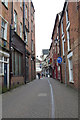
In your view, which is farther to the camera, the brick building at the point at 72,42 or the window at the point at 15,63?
the window at the point at 15,63

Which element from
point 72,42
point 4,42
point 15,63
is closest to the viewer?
point 4,42

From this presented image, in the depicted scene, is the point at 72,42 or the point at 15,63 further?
the point at 15,63

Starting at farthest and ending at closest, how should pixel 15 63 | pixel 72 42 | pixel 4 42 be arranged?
pixel 15 63
pixel 72 42
pixel 4 42

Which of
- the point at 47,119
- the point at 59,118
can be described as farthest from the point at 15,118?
the point at 59,118

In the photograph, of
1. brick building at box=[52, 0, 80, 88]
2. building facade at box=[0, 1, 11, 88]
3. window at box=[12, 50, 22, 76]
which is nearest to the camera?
brick building at box=[52, 0, 80, 88]

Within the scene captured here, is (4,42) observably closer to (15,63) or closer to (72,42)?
(15,63)

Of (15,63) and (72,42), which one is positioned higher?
(72,42)

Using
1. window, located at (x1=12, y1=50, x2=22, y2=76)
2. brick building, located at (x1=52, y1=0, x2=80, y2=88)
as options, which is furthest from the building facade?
brick building, located at (x1=52, y1=0, x2=80, y2=88)

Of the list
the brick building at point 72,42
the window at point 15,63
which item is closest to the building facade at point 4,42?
the window at point 15,63

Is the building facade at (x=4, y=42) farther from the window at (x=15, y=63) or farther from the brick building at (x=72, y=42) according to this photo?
the brick building at (x=72, y=42)

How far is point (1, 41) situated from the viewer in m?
10.2

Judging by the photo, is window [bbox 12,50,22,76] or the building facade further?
window [bbox 12,50,22,76]

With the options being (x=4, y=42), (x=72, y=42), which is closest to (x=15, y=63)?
(x=4, y=42)

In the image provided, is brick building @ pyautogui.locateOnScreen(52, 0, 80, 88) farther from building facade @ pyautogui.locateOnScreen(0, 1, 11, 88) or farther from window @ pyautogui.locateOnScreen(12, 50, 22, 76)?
building facade @ pyautogui.locateOnScreen(0, 1, 11, 88)
